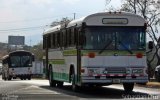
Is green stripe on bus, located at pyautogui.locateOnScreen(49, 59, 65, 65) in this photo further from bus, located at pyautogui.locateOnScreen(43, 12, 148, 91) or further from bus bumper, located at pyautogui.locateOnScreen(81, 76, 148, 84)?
bus bumper, located at pyautogui.locateOnScreen(81, 76, 148, 84)

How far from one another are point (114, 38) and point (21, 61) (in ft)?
125

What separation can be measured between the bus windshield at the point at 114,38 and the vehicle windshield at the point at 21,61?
37.7 metres

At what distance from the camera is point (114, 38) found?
2208 centimetres

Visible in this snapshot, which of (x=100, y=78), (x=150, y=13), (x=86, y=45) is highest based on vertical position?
(x=150, y=13)

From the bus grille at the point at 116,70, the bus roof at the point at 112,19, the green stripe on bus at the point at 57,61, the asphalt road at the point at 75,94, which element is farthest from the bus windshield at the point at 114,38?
the green stripe on bus at the point at 57,61

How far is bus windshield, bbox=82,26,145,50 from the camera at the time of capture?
21984 mm

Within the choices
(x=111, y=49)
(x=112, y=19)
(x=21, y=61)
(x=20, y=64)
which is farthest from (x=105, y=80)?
(x=20, y=64)

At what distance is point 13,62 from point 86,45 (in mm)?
38499

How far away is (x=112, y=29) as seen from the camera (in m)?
22.2

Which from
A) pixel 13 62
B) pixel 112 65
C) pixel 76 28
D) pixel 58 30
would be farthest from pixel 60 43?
pixel 13 62

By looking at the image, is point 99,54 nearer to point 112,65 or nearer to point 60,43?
point 112,65

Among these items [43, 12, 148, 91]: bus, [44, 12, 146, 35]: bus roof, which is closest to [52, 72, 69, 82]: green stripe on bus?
[43, 12, 148, 91]: bus

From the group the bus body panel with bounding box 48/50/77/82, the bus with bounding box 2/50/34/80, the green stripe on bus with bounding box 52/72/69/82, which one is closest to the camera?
the bus body panel with bounding box 48/50/77/82

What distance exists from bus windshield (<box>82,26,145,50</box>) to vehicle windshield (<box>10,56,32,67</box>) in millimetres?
37659
